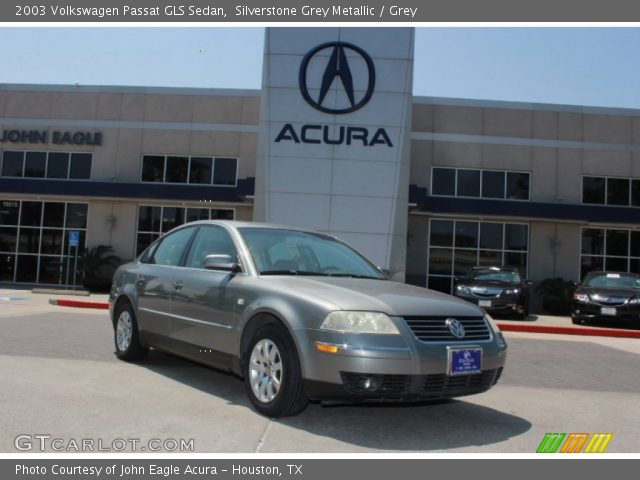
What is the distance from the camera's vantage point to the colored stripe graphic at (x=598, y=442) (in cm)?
446

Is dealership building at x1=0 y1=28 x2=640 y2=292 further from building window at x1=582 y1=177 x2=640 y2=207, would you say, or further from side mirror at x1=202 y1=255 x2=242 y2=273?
side mirror at x1=202 y1=255 x2=242 y2=273

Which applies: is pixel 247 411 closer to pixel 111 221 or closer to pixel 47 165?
pixel 111 221

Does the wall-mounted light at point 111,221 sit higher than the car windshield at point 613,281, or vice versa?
the wall-mounted light at point 111,221

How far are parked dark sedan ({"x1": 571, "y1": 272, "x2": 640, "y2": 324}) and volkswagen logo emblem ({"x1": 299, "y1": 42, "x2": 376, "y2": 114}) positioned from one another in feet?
29.3

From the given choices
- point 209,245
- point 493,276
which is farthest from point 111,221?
point 209,245

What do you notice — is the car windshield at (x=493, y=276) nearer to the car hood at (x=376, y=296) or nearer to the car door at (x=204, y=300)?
the car door at (x=204, y=300)

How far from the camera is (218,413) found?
4961 millimetres

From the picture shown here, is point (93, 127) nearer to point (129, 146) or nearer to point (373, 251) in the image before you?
point (129, 146)

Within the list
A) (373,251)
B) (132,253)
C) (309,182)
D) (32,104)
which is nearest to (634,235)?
(373,251)

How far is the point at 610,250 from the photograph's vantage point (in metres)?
23.7

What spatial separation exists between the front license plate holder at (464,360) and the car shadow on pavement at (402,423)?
1.64 feet
